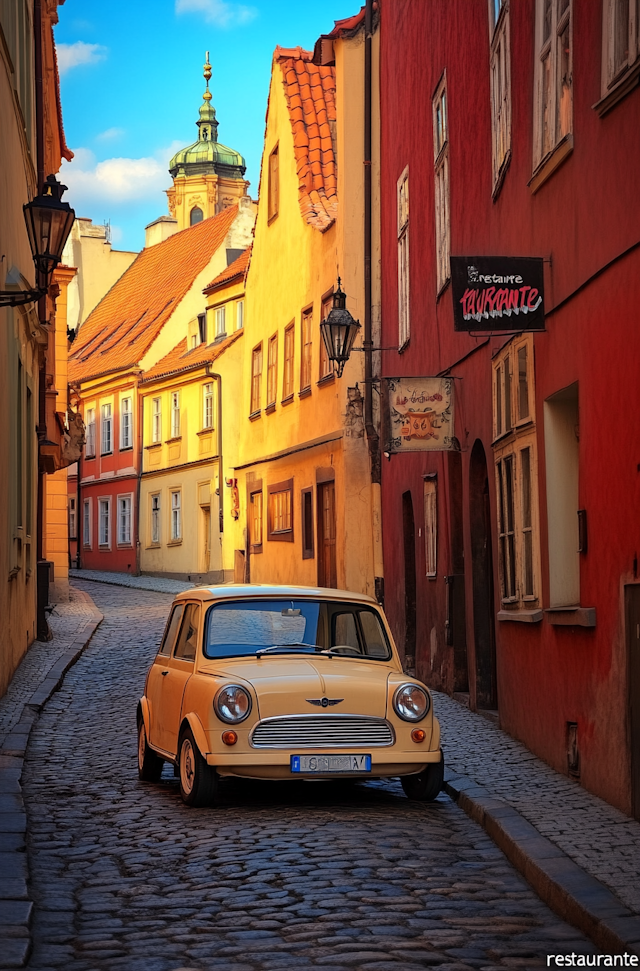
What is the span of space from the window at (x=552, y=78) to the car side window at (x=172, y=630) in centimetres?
440

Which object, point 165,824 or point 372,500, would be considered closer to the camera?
point 165,824

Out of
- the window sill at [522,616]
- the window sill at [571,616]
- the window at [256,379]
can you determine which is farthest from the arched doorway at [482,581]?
the window at [256,379]

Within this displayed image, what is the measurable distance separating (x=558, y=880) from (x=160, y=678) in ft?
16.0

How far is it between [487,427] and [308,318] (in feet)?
48.5

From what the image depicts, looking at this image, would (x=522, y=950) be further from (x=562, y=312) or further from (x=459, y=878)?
(x=562, y=312)

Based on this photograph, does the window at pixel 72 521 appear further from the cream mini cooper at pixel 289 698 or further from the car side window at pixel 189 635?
the cream mini cooper at pixel 289 698

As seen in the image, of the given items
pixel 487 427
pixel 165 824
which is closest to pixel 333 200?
pixel 487 427

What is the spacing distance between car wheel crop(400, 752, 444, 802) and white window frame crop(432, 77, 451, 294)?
7.89 m

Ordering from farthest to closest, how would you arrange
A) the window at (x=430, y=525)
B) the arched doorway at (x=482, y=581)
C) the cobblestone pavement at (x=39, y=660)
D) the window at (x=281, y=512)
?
the window at (x=281, y=512) → the window at (x=430, y=525) → the arched doorway at (x=482, y=581) → the cobblestone pavement at (x=39, y=660)

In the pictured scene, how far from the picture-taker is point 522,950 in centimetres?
588

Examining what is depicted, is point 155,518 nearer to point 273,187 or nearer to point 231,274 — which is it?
point 231,274

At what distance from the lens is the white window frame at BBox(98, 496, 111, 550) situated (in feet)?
176

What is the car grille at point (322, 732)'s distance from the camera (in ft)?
30.7

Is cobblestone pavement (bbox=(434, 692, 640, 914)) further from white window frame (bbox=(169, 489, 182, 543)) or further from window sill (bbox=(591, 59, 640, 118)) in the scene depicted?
white window frame (bbox=(169, 489, 182, 543))
